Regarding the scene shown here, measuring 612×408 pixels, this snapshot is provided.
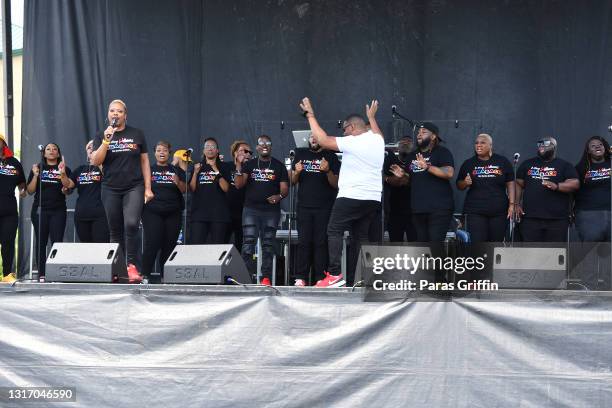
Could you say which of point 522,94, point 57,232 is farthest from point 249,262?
point 522,94

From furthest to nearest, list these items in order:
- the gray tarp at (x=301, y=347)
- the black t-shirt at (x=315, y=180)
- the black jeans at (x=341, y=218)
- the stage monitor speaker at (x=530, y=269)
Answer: the black t-shirt at (x=315, y=180) → the black jeans at (x=341, y=218) → the stage monitor speaker at (x=530, y=269) → the gray tarp at (x=301, y=347)

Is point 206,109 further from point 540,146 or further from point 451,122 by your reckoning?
point 540,146

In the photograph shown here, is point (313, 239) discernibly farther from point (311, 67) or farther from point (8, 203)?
point (311, 67)

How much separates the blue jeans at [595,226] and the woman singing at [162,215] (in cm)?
341

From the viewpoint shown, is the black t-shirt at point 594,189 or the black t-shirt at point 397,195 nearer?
the black t-shirt at point 594,189

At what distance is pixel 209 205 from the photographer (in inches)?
285

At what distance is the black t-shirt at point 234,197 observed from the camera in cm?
742

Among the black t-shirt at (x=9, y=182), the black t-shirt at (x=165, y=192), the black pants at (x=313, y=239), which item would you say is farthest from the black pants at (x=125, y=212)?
the black t-shirt at (x=9, y=182)

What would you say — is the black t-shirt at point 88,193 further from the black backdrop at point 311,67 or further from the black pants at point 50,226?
the black backdrop at point 311,67

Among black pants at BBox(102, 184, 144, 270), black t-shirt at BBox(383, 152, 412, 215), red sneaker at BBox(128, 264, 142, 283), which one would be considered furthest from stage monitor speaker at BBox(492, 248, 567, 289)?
black t-shirt at BBox(383, 152, 412, 215)

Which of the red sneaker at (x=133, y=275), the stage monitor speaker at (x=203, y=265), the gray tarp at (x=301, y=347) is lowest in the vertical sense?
the gray tarp at (x=301, y=347)

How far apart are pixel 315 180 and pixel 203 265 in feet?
6.63

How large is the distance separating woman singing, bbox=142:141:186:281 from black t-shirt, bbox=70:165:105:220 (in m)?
0.46
